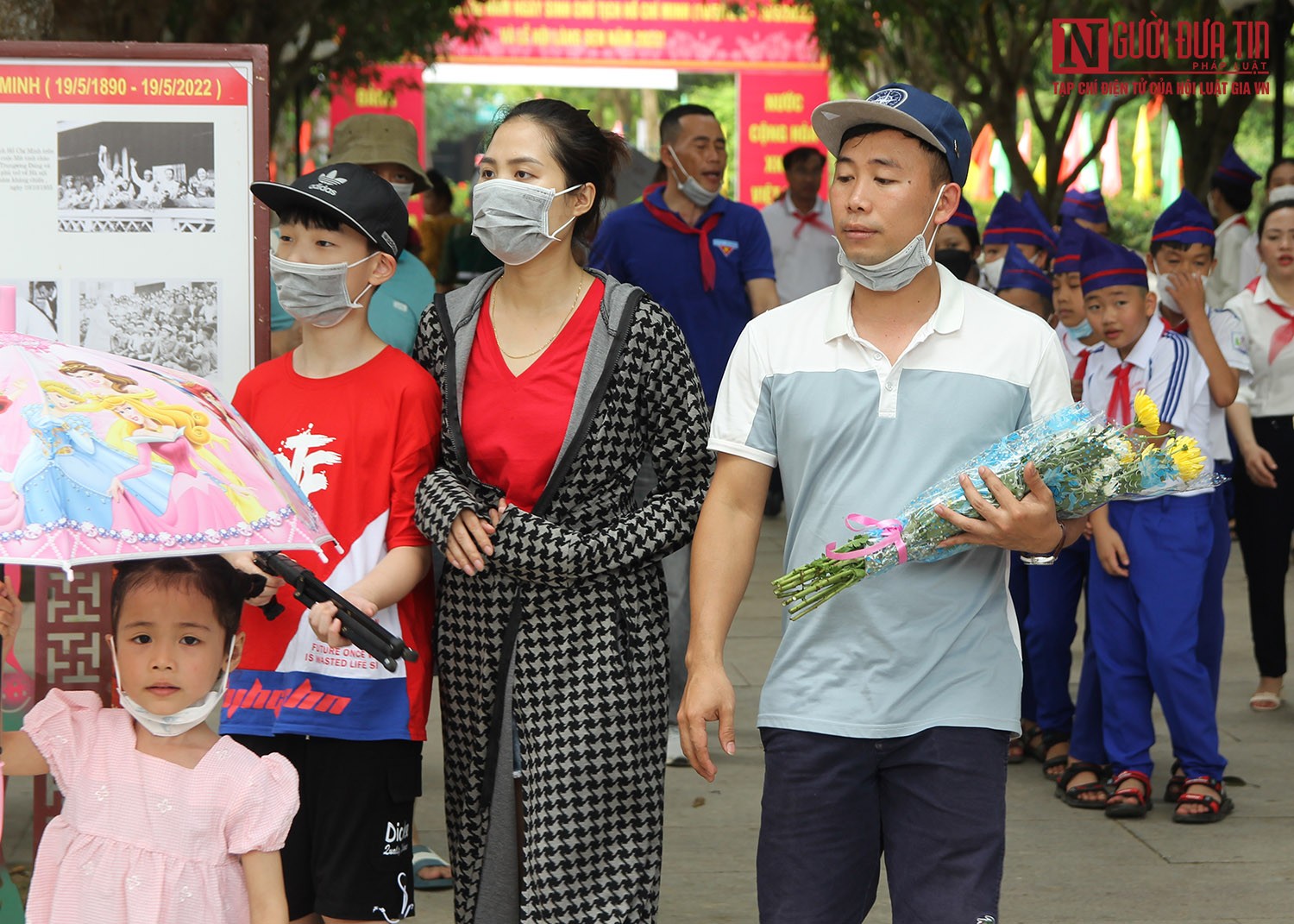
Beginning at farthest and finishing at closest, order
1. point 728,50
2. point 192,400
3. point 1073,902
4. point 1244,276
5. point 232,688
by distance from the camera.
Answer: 1. point 728,50
2. point 1244,276
3. point 1073,902
4. point 232,688
5. point 192,400

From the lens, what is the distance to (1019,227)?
8.07 meters

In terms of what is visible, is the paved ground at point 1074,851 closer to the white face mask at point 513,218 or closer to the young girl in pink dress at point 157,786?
the young girl in pink dress at point 157,786

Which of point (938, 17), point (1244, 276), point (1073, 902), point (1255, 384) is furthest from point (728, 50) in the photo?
point (1073, 902)

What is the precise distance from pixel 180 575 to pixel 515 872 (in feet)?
3.32

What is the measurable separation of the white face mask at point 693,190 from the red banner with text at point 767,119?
30.7 m

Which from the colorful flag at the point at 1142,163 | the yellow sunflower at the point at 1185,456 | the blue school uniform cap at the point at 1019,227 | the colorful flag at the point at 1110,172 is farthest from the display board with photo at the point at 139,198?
the colorful flag at the point at 1110,172

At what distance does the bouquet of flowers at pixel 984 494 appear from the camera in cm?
304

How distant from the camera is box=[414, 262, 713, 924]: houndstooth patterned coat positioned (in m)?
3.54

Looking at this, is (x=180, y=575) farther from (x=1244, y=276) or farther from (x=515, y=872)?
(x=1244, y=276)

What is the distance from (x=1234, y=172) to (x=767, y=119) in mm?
28062

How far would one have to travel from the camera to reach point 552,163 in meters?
3.72

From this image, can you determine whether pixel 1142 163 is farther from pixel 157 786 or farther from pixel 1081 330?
pixel 157 786

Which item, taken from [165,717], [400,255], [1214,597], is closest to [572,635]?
[165,717]

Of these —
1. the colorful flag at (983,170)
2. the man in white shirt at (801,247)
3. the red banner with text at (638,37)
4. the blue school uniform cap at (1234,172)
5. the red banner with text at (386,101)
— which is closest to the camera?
the blue school uniform cap at (1234,172)
